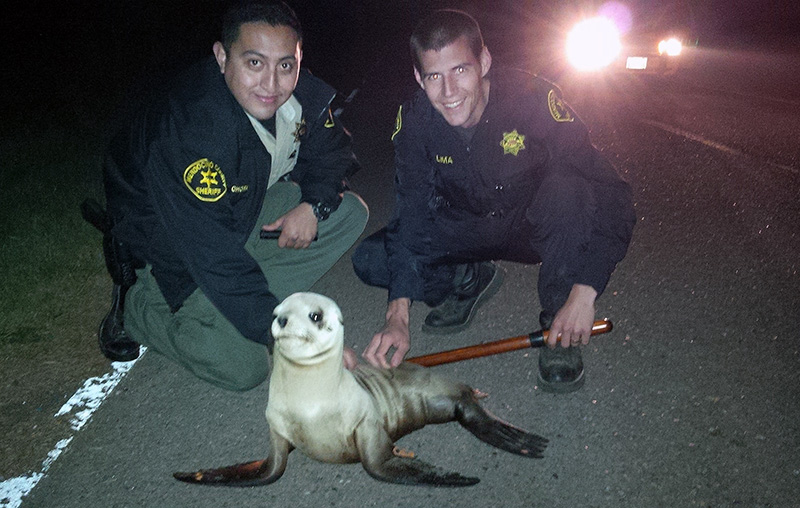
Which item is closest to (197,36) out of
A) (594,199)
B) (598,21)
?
(598,21)

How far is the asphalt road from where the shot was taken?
7.01 ft

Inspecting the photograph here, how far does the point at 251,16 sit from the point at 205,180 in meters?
0.75

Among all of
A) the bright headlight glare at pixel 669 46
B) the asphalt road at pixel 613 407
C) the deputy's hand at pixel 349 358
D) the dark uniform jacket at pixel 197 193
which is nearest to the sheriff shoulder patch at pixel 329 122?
the dark uniform jacket at pixel 197 193

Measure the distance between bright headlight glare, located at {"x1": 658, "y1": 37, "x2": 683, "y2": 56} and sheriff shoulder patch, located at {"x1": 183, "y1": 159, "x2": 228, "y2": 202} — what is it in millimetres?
6295

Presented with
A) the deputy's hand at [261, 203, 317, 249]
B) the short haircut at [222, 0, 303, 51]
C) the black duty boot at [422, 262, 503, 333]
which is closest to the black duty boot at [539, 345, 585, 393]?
the black duty boot at [422, 262, 503, 333]

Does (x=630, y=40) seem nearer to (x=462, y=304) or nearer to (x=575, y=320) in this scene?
(x=462, y=304)

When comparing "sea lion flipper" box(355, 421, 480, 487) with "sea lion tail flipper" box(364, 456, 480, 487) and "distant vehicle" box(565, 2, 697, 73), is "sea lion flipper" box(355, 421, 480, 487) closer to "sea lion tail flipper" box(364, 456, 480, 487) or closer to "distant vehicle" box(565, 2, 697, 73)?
"sea lion tail flipper" box(364, 456, 480, 487)

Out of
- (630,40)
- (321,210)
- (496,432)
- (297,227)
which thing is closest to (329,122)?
(321,210)

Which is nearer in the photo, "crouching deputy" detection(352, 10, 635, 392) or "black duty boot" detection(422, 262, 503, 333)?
"crouching deputy" detection(352, 10, 635, 392)

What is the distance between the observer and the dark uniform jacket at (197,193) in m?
2.52

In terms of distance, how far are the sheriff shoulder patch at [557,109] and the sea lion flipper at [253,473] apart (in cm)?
182

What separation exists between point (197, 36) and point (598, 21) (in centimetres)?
1221

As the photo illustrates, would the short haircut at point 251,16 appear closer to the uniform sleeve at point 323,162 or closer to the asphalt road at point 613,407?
the uniform sleeve at point 323,162

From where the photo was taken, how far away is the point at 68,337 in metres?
3.19
